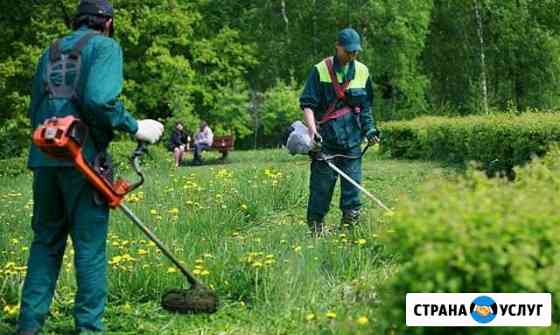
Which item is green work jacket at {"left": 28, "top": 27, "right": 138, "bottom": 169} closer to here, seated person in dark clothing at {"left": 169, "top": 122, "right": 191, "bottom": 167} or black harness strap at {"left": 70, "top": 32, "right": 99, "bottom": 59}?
black harness strap at {"left": 70, "top": 32, "right": 99, "bottom": 59}

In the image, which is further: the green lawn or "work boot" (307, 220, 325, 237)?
"work boot" (307, 220, 325, 237)

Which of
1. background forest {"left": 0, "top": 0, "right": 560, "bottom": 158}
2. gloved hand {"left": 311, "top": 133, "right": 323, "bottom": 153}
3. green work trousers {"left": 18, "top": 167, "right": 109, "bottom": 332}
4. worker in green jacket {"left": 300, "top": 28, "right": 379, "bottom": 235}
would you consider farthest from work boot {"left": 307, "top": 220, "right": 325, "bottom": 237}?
background forest {"left": 0, "top": 0, "right": 560, "bottom": 158}

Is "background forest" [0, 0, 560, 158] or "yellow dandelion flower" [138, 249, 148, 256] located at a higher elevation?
"background forest" [0, 0, 560, 158]

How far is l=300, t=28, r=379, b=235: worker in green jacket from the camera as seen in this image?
8195 mm

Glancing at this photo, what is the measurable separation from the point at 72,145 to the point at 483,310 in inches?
91.0

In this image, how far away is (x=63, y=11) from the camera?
23.8m

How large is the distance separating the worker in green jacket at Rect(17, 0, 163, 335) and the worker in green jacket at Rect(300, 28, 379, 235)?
3.19 m

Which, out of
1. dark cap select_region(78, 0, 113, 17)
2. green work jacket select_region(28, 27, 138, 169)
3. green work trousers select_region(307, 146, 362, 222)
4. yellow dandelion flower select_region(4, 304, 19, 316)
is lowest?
yellow dandelion flower select_region(4, 304, 19, 316)

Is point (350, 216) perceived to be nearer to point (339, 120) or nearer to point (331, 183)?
point (331, 183)

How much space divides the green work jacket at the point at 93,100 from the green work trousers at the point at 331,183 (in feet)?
10.9

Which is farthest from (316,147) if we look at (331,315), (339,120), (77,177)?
(331,315)

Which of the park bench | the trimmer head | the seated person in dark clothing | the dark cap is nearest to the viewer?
the dark cap

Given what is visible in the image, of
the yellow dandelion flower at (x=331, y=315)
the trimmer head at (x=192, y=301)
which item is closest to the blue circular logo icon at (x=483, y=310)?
the yellow dandelion flower at (x=331, y=315)

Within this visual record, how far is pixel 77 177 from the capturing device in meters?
5.07
